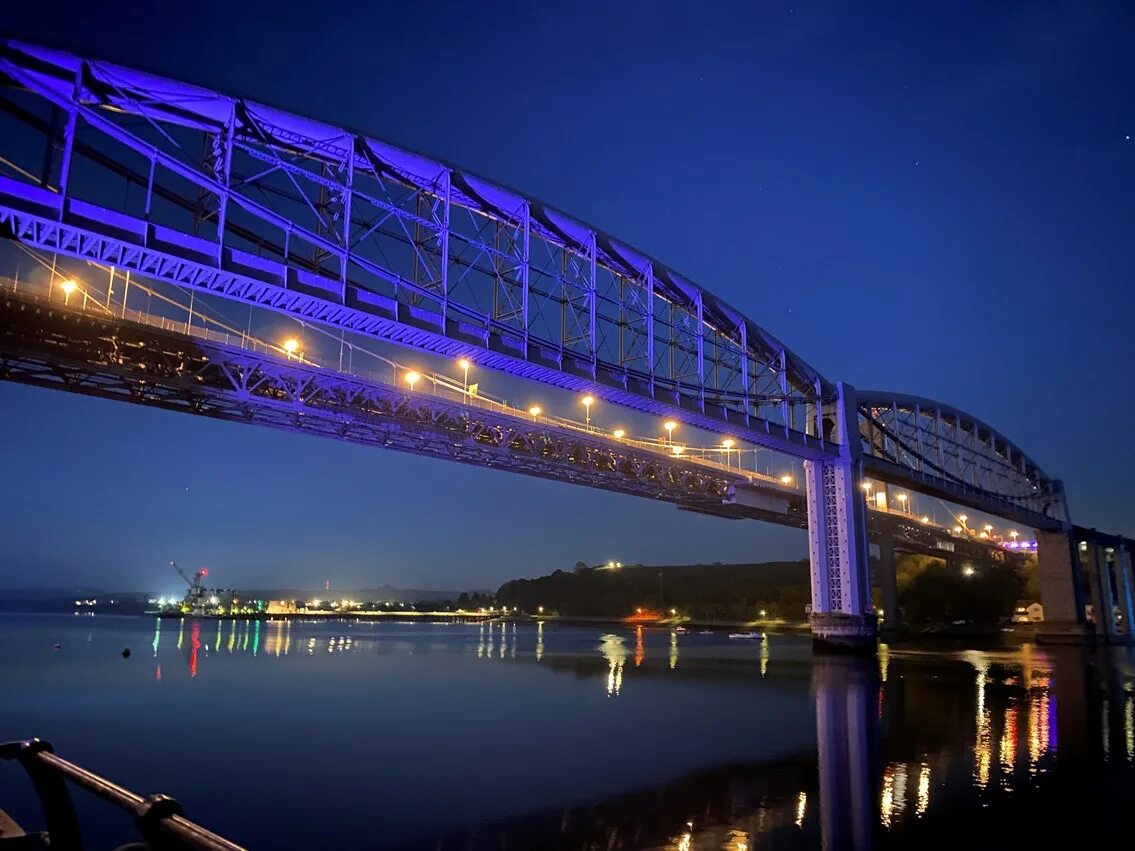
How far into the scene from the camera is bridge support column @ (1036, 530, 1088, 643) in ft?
269

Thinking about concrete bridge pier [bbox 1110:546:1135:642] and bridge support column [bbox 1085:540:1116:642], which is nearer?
bridge support column [bbox 1085:540:1116:642]

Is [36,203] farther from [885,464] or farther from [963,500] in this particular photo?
[963,500]

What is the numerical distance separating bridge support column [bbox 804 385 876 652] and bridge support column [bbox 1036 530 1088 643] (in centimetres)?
4409

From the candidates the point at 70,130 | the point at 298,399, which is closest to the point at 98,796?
the point at 70,130

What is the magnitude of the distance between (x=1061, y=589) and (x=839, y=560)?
48278mm

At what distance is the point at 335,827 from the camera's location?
12.5m

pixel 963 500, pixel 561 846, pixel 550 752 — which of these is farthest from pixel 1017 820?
pixel 963 500

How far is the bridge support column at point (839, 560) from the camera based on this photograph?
50812 millimetres

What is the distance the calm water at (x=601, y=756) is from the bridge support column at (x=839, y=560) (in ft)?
39.1

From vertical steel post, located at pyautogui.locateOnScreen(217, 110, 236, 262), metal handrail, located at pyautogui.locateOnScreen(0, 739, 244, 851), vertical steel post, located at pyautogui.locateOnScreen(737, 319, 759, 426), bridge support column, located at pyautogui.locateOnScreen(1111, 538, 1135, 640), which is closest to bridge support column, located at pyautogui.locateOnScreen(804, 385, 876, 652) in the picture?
vertical steel post, located at pyautogui.locateOnScreen(737, 319, 759, 426)

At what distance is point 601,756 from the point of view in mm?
18547

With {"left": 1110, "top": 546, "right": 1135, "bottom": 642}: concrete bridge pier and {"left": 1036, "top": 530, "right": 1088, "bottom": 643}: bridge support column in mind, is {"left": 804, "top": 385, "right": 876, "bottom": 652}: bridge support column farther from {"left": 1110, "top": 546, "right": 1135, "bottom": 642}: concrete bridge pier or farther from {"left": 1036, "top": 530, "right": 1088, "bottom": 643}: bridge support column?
{"left": 1110, "top": 546, "right": 1135, "bottom": 642}: concrete bridge pier

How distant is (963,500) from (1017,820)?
70.9m

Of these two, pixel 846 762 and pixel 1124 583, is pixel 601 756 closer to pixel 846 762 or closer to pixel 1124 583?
pixel 846 762
